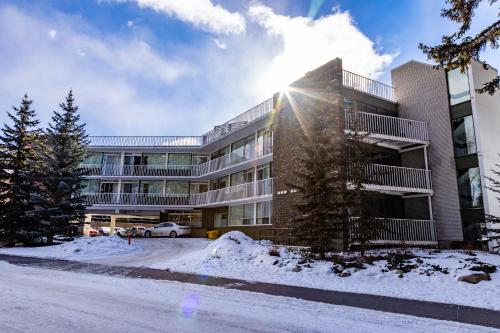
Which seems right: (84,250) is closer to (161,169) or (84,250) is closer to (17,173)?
(17,173)

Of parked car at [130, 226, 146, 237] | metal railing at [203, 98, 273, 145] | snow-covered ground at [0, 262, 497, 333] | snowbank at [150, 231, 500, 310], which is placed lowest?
snow-covered ground at [0, 262, 497, 333]

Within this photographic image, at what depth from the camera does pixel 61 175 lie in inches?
930

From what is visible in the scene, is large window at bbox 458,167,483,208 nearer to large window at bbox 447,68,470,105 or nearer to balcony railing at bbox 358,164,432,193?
A: balcony railing at bbox 358,164,432,193

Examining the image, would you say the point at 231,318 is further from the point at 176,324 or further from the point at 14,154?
the point at 14,154

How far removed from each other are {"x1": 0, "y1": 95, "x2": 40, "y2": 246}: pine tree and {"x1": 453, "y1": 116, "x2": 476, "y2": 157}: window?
24.8 meters

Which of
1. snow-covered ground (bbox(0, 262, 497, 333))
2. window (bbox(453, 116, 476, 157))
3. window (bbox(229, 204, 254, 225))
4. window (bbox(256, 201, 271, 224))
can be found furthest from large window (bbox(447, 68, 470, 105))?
snow-covered ground (bbox(0, 262, 497, 333))

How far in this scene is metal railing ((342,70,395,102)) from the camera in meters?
20.6

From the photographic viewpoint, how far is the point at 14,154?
2519 centimetres

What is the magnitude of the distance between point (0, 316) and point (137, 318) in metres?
2.18

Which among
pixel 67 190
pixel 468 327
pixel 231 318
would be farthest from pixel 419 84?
pixel 67 190

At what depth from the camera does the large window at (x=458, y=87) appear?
64.8 feet

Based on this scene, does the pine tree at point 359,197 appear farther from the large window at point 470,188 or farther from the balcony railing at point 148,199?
the balcony railing at point 148,199

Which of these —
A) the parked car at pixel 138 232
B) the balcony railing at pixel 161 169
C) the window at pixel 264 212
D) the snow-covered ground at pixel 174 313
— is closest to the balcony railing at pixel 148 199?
the balcony railing at pixel 161 169

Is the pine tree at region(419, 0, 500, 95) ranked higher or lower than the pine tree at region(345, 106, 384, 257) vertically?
higher
